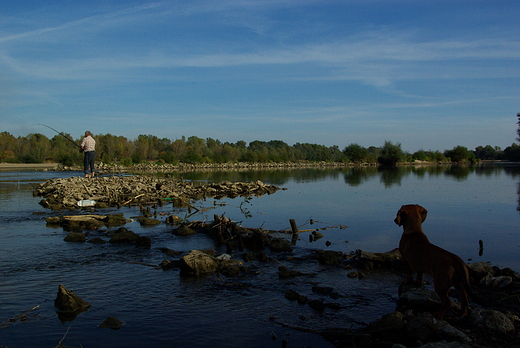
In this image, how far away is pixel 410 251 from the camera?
20.2ft

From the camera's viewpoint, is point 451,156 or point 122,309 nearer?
point 122,309

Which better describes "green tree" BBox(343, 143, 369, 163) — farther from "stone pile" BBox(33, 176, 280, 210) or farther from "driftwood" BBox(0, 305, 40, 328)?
"driftwood" BBox(0, 305, 40, 328)

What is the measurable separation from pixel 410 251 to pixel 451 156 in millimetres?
133995

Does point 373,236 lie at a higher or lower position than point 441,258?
lower

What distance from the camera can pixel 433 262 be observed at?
558cm

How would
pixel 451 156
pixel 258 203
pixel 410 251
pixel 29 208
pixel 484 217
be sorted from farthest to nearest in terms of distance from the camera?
pixel 451 156 → pixel 258 203 → pixel 29 208 → pixel 484 217 → pixel 410 251

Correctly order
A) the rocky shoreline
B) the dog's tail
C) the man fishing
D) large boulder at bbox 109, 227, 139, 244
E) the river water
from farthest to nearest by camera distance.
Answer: the man fishing < large boulder at bbox 109, 227, 139, 244 < the river water < the dog's tail < the rocky shoreline

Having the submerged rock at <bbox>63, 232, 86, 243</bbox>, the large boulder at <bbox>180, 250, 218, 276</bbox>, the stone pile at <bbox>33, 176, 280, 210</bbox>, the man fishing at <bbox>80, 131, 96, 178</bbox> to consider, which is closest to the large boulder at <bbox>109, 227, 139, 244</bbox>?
the submerged rock at <bbox>63, 232, 86, 243</bbox>

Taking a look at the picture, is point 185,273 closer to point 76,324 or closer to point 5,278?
point 76,324

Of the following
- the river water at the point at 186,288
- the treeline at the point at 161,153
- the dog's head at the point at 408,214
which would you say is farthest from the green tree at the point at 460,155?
the dog's head at the point at 408,214

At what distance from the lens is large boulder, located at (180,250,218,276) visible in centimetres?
805

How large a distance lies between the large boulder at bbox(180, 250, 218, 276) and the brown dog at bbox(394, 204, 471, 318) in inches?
160

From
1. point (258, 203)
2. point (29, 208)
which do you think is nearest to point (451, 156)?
point (258, 203)

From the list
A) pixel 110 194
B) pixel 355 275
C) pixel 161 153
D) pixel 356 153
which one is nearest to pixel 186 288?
pixel 355 275
